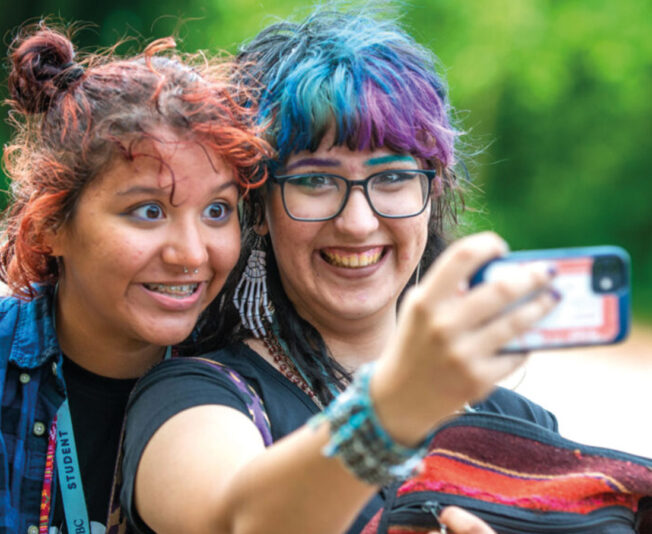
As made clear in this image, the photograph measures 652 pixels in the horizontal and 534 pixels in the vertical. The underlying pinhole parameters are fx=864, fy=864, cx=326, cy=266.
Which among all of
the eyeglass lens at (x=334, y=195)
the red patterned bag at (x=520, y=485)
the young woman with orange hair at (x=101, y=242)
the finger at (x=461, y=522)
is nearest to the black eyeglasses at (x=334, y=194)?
the eyeglass lens at (x=334, y=195)

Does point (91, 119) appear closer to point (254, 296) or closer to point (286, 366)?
point (254, 296)

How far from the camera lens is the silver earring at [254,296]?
7.06 ft

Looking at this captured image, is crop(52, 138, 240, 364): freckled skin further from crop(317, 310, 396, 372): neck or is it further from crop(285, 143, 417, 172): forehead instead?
crop(317, 310, 396, 372): neck

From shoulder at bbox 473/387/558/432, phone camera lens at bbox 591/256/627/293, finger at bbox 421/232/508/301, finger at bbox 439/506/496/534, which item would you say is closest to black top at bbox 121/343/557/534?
shoulder at bbox 473/387/558/432

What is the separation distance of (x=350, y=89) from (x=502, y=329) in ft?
3.61

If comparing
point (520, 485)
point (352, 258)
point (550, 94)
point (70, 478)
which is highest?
point (550, 94)

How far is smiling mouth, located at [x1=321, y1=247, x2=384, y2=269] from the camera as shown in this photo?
212cm

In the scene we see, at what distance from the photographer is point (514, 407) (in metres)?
2.21

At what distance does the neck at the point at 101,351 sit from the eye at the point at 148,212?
0.35m

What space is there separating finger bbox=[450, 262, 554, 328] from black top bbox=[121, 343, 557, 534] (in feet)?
2.30

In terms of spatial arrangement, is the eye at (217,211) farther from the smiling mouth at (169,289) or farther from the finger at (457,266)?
the finger at (457,266)

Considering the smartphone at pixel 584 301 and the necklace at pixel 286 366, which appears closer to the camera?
the smartphone at pixel 584 301

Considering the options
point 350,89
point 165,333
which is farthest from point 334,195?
point 165,333

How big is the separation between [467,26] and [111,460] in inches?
354
